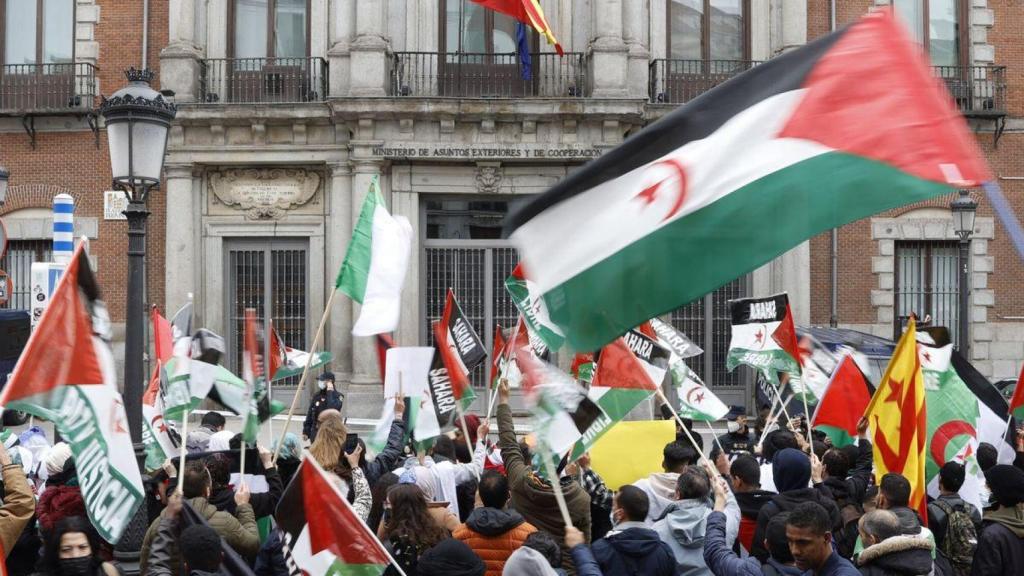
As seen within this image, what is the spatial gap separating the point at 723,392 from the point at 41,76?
13946mm

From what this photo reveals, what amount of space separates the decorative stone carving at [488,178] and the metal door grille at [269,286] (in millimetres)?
3439

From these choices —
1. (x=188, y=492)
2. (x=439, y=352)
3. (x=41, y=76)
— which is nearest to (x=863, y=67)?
(x=188, y=492)

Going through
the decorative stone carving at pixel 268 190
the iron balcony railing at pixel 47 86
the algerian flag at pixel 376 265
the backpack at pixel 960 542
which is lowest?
the backpack at pixel 960 542

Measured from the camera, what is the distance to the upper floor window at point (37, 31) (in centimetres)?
2192

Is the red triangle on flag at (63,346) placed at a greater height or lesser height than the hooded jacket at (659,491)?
greater

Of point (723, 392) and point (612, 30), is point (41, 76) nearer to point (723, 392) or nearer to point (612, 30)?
point (612, 30)

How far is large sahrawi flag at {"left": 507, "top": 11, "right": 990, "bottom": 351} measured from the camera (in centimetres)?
438

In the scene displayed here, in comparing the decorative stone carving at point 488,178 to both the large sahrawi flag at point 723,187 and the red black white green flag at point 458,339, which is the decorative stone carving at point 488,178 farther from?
the large sahrawi flag at point 723,187

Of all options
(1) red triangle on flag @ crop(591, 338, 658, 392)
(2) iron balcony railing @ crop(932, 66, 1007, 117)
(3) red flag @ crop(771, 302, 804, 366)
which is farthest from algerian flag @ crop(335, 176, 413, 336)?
(2) iron balcony railing @ crop(932, 66, 1007, 117)

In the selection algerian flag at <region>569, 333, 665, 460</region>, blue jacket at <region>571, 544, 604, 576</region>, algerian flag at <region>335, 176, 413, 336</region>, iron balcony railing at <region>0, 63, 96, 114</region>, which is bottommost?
blue jacket at <region>571, 544, 604, 576</region>

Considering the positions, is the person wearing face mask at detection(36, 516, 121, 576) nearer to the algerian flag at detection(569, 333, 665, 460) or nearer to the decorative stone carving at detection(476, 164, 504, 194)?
the algerian flag at detection(569, 333, 665, 460)

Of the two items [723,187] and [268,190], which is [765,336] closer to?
[723,187]

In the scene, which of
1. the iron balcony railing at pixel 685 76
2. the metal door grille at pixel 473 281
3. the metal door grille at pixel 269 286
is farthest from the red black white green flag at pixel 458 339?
the iron balcony railing at pixel 685 76

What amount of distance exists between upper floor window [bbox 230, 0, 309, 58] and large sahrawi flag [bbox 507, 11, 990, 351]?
17.8m
